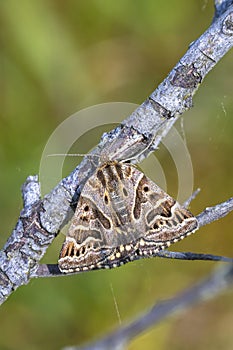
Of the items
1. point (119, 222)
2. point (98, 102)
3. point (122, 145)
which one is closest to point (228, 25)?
point (122, 145)

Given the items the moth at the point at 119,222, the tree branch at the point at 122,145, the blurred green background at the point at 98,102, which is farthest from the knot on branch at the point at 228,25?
the blurred green background at the point at 98,102

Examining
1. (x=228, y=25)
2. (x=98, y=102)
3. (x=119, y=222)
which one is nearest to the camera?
(x=228, y=25)

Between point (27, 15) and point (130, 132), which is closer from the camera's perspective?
point (130, 132)

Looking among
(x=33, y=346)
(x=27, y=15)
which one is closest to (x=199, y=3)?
(x=27, y=15)

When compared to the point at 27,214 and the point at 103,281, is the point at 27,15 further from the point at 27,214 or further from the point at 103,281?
the point at 27,214

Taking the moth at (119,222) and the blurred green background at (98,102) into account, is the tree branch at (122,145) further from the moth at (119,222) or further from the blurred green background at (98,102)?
the blurred green background at (98,102)

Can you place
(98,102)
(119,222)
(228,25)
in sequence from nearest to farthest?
(228,25) < (119,222) < (98,102)

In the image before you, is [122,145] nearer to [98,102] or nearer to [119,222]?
[119,222]
